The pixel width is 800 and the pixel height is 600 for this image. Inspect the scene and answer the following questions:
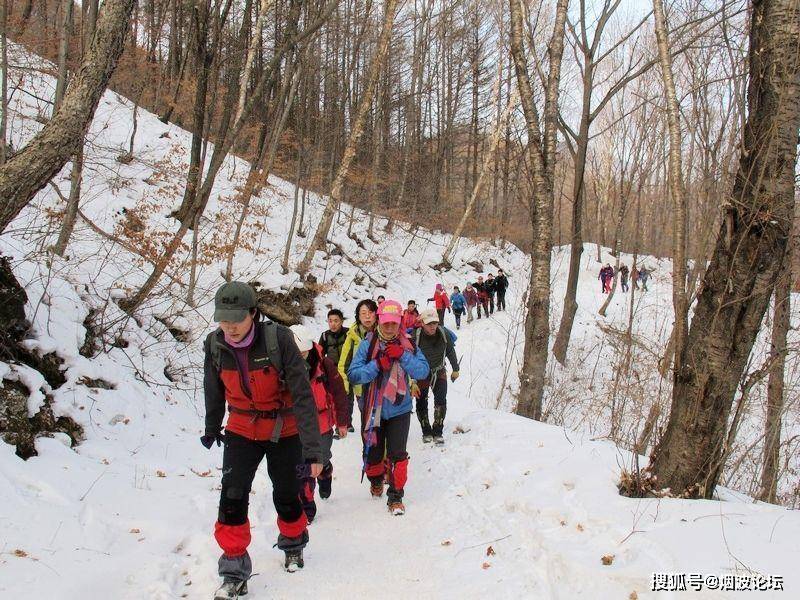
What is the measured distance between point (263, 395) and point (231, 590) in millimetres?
1218

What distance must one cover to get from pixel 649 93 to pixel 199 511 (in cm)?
2182

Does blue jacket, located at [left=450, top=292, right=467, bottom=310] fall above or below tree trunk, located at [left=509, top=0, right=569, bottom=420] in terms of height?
below

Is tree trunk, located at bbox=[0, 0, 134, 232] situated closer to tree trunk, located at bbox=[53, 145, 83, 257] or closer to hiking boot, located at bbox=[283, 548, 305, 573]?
tree trunk, located at bbox=[53, 145, 83, 257]

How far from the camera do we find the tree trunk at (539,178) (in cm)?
692

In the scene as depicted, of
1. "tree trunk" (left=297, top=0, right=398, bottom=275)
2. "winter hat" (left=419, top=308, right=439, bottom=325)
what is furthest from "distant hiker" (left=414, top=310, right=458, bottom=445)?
"tree trunk" (left=297, top=0, right=398, bottom=275)

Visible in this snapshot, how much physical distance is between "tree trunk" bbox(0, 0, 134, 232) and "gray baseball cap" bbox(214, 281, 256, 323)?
9.51 feet

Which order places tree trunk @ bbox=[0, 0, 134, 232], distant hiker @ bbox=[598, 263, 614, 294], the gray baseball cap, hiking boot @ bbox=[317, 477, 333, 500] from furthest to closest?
1. distant hiker @ bbox=[598, 263, 614, 294]
2. hiking boot @ bbox=[317, 477, 333, 500]
3. tree trunk @ bbox=[0, 0, 134, 232]
4. the gray baseball cap

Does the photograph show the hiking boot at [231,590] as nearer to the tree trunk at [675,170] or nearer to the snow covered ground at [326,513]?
the snow covered ground at [326,513]

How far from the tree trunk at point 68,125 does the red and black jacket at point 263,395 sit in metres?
2.78

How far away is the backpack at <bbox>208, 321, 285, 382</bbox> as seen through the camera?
3.12m

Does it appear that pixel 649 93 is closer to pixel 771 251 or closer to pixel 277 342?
pixel 771 251

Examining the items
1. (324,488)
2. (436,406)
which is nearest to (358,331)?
(436,406)

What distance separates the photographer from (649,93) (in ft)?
64.8

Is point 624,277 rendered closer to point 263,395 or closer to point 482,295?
point 482,295
